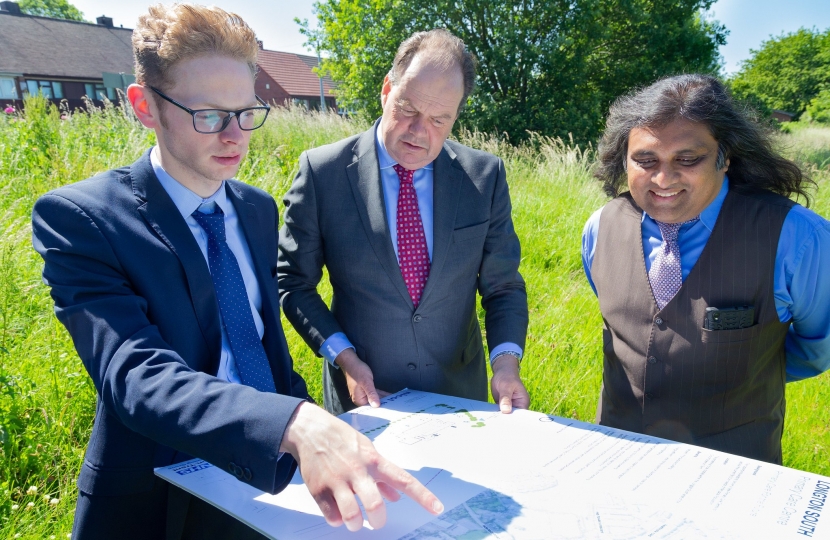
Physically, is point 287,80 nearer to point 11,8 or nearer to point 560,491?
point 11,8

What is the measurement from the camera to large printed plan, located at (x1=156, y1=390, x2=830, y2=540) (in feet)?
3.65

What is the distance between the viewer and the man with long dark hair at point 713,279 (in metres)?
2.02

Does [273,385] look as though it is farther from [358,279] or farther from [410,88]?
[410,88]

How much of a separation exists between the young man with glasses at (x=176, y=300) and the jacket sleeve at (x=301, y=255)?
451 millimetres

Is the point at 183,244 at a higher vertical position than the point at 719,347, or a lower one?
higher

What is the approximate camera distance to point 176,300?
1.52m

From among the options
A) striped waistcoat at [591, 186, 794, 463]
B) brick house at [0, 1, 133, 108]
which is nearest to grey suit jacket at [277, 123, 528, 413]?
striped waistcoat at [591, 186, 794, 463]

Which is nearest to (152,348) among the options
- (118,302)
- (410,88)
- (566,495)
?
(118,302)

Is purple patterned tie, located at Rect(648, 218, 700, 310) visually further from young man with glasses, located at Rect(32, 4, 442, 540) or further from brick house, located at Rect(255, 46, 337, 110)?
brick house, located at Rect(255, 46, 337, 110)

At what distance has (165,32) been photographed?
1.53 m

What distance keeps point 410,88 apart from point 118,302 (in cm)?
131

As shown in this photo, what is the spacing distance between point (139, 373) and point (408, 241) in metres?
1.25

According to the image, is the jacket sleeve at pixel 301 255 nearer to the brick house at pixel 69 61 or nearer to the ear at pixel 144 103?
the ear at pixel 144 103

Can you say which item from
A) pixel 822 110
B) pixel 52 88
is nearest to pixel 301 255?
pixel 52 88
